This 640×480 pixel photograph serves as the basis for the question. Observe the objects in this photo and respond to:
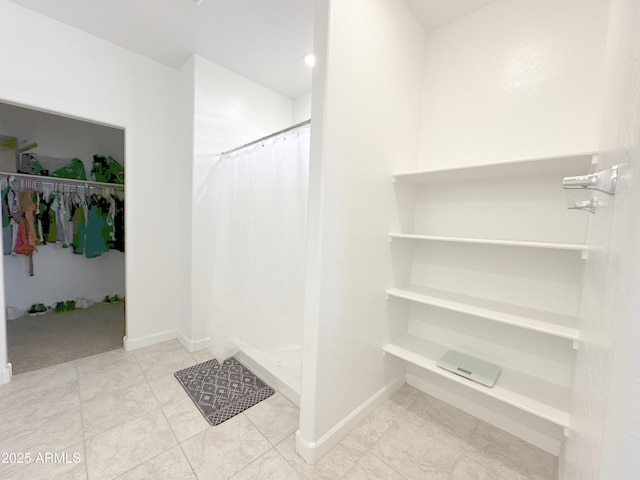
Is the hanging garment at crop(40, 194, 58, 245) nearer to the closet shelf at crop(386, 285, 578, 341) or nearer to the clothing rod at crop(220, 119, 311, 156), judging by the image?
the clothing rod at crop(220, 119, 311, 156)

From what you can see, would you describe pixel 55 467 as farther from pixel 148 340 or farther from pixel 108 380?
pixel 148 340

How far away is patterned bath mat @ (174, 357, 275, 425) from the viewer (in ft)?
5.33

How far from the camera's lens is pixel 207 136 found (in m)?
2.30

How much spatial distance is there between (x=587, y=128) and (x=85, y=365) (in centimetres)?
373

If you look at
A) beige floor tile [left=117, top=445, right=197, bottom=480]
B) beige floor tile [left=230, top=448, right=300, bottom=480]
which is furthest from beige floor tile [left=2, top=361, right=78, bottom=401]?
beige floor tile [left=230, top=448, right=300, bottom=480]

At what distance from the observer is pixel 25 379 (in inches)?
72.3

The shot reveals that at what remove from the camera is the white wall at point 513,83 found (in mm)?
1289

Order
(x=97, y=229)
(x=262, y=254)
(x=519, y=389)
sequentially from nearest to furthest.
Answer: (x=519, y=389) → (x=262, y=254) → (x=97, y=229)

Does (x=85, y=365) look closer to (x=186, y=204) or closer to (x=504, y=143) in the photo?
(x=186, y=204)

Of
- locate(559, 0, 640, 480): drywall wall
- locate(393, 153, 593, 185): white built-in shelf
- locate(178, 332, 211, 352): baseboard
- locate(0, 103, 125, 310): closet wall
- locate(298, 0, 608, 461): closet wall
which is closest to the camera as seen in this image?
locate(559, 0, 640, 480): drywall wall

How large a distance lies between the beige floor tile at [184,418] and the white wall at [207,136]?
65 cm

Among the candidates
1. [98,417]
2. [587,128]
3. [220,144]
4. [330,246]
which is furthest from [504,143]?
[98,417]

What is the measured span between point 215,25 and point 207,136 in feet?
2.69

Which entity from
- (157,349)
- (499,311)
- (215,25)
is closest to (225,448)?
(157,349)
